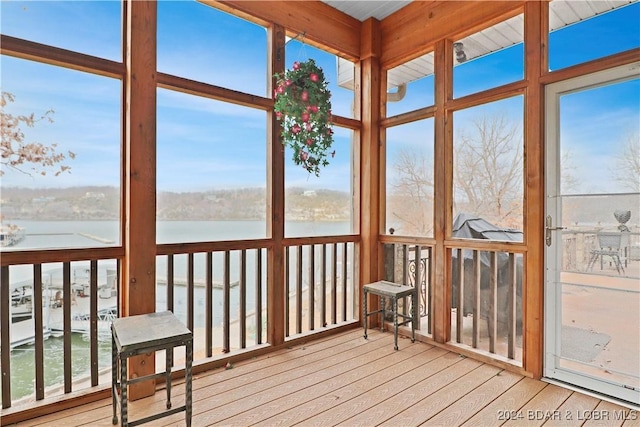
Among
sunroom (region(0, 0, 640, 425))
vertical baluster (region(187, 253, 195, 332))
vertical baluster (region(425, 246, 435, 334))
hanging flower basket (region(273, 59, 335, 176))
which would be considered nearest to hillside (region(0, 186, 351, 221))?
sunroom (region(0, 0, 640, 425))

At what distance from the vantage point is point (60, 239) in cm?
222

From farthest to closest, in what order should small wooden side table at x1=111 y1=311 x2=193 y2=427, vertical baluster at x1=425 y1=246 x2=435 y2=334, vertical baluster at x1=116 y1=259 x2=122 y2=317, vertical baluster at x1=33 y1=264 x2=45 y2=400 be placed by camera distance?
vertical baluster at x1=425 y1=246 x2=435 y2=334 < vertical baluster at x1=116 y1=259 x2=122 y2=317 < vertical baluster at x1=33 y1=264 x2=45 y2=400 < small wooden side table at x1=111 y1=311 x2=193 y2=427

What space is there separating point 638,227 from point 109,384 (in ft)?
11.9

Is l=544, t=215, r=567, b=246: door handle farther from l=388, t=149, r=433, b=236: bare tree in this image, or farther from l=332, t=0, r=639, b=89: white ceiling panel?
l=332, t=0, r=639, b=89: white ceiling panel

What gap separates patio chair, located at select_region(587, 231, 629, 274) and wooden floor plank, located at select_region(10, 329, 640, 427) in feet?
2.96

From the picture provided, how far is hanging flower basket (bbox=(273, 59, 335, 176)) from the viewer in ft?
9.34

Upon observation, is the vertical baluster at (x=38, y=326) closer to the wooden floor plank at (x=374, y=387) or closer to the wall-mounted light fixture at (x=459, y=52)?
the wooden floor plank at (x=374, y=387)

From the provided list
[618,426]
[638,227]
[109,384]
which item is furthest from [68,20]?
[618,426]

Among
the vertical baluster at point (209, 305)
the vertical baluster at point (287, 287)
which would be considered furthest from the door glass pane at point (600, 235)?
the vertical baluster at point (209, 305)

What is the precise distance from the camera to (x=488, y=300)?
10.1 ft

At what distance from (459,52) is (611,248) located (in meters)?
2.03

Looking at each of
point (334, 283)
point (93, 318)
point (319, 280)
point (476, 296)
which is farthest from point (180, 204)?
point (476, 296)

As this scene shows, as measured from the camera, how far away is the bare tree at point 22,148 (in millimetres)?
2072

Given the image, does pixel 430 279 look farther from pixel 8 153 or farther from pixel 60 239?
pixel 8 153
